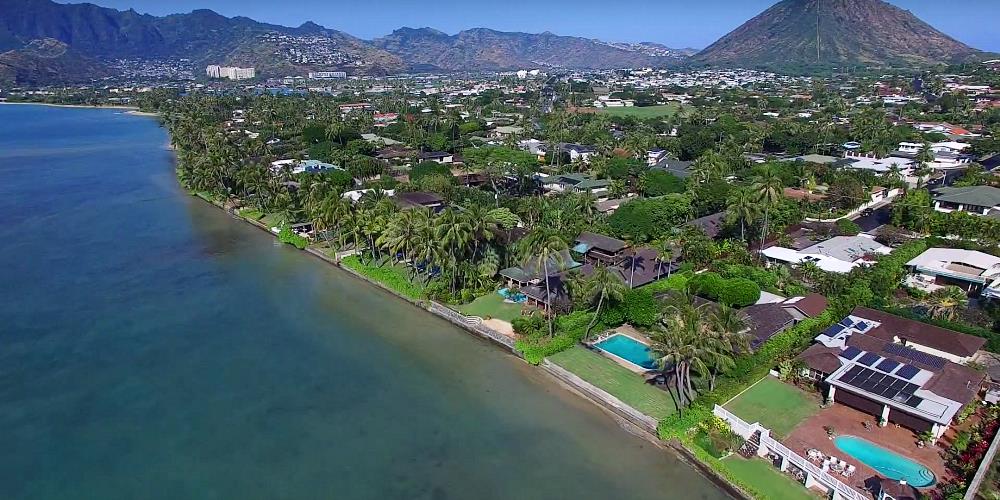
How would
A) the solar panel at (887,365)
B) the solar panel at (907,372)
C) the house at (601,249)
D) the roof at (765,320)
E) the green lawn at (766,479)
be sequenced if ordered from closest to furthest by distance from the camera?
the green lawn at (766,479)
the solar panel at (907,372)
the solar panel at (887,365)
the roof at (765,320)
the house at (601,249)

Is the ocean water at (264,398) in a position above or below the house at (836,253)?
below

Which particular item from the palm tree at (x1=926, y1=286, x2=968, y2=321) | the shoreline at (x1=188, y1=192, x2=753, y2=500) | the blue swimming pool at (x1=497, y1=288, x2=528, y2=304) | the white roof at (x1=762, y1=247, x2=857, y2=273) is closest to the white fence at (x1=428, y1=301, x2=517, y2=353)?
the shoreline at (x1=188, y1=192, x2=753, y2=500)

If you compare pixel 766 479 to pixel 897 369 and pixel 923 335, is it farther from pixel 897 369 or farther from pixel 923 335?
pixel 923 335

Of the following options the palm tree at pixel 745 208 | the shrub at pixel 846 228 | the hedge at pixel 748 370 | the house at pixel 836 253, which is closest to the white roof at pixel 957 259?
the house at pixel 836 253

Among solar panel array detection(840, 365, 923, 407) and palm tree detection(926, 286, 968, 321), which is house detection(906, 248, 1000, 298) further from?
solar panel array detection(840, 365, 923, 407)

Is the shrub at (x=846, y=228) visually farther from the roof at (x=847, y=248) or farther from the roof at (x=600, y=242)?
the roof at (x=600, y=242)

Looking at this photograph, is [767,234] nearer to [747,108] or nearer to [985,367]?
[985,367]
